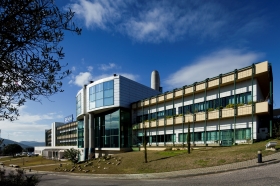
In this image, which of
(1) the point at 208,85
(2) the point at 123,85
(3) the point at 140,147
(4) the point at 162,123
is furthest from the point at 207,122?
(2) the point at 123,85

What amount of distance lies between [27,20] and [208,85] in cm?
2865

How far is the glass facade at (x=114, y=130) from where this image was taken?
44.6 meters

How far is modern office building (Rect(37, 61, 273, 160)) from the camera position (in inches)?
1075

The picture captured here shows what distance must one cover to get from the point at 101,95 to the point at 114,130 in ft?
25.0

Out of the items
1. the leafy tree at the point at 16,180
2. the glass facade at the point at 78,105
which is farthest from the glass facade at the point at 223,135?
the glass facade at the point at 78,105

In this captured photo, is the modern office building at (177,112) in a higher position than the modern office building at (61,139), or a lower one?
higher

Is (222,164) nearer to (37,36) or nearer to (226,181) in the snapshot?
(226,181)

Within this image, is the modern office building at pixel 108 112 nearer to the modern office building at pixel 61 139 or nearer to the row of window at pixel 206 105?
the row of window at pixel 206 105

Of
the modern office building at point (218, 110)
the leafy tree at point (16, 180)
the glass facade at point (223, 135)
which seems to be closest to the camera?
the leafy tree at point (16, 180)

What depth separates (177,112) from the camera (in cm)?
3825

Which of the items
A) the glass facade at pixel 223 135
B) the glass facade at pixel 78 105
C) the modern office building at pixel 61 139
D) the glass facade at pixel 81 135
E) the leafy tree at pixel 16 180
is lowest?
the modern office building at pixel 61 139

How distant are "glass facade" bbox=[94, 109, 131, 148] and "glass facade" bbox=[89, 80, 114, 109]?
2.84 metres

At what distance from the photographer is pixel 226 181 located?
1388 cm

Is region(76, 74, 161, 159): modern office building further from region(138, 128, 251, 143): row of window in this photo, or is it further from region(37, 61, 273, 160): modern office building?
region(138, 128, 251, 143): row of window
